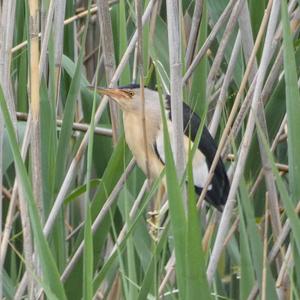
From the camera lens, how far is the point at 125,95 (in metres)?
1.64

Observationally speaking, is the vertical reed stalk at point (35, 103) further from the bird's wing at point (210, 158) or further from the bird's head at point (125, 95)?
the bird's wing at point (210, 158)

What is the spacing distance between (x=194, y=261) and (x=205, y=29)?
60cm

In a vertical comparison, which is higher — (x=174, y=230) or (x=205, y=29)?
(x=205, y=29)

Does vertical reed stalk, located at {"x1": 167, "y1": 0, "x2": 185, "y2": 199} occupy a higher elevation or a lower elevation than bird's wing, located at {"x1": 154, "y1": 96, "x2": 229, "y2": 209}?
higher

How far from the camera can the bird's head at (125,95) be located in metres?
1.54

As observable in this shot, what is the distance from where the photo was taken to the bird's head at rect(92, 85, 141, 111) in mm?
1539

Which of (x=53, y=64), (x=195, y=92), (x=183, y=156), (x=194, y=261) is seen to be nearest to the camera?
(x=194, y=261)

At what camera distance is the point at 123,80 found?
5.28 feet

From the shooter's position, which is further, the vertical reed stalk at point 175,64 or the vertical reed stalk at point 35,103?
the vertical reed stalk at point 35,103

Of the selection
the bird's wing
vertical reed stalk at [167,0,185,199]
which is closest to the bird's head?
the bird's wing

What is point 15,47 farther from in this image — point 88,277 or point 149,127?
point 88,277

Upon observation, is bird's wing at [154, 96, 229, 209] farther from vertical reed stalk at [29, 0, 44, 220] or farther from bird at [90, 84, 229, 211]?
vertical reed stalk at [29, 0, 44, 220]

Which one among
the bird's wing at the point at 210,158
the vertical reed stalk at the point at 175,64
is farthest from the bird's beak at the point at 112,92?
the vertical reed stalk at the point at 175,64

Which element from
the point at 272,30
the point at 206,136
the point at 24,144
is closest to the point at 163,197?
the point at 206,136
